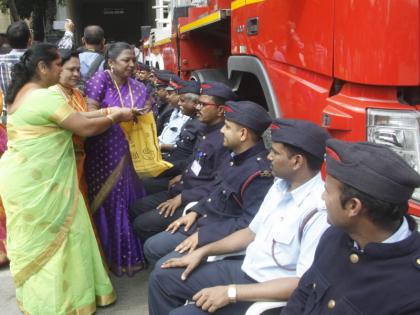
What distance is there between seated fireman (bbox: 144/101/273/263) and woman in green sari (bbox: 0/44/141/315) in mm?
708

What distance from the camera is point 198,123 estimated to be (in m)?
3.50

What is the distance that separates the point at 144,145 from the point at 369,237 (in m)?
2.22

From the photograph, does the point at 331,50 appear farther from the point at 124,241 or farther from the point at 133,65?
the point at 124,241

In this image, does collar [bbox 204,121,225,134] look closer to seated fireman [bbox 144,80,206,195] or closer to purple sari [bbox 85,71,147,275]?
seated fireman [bbox 144,80,206,195]

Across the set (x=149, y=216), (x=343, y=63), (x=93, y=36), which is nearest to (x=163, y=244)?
(x=149, y=216)

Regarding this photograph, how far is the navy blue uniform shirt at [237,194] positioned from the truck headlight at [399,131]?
551 mm

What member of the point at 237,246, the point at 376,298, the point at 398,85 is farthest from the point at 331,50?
the point at 376,298

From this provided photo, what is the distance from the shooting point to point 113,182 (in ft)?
11.0

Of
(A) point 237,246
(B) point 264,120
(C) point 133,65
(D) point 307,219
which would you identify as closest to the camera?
(D) point 307,219

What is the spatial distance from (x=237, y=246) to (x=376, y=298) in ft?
3.27

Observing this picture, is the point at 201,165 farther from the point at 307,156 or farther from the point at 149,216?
the point at 307,156

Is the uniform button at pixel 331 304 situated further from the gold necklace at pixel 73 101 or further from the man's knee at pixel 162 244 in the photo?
the gold necklace at pixel 73 101

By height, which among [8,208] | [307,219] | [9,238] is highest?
[307,219]

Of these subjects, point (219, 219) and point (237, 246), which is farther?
point (219, 219)
